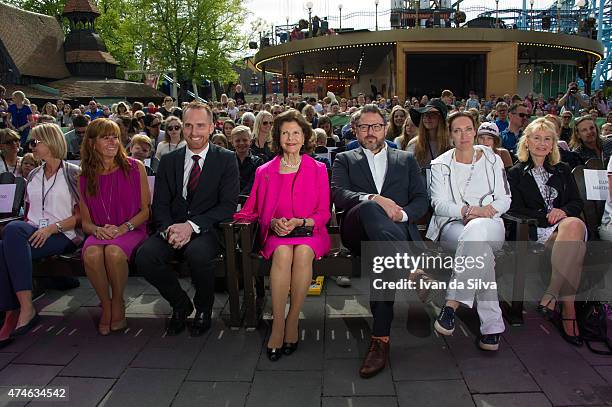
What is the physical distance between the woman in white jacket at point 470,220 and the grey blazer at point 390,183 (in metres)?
0.20

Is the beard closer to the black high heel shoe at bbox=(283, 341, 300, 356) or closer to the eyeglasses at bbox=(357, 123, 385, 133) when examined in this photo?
the eyeglasses at bbox=(357, 123, 385, 133)

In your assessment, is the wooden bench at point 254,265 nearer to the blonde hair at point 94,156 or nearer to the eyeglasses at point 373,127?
the eyeglasses at point 373,127

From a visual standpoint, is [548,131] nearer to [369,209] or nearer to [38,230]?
[369,209]

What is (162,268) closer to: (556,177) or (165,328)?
(165,328)

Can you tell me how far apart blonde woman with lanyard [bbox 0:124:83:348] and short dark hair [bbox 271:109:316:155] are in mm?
1716

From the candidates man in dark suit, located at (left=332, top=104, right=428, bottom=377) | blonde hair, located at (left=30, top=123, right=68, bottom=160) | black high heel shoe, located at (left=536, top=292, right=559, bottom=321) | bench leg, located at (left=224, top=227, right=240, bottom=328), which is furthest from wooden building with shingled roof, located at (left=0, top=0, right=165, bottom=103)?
black high heel shoe, located at (left=536, top=292, right=559, bottom=321)

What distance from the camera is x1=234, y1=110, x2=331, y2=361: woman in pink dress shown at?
3.43 metres

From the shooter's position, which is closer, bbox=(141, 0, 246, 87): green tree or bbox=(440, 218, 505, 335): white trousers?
bbox=(440, 218, 505, 335): white trousers

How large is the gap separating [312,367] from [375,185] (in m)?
1.44

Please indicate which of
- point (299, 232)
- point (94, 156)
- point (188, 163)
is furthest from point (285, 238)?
point (94, 156)

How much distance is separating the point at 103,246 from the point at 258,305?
4.05 ft

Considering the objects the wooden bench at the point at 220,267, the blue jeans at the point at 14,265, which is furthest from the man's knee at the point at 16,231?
the wooden bench at the point at 220,267

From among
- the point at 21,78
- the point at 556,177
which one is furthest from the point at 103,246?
the point at 21,78

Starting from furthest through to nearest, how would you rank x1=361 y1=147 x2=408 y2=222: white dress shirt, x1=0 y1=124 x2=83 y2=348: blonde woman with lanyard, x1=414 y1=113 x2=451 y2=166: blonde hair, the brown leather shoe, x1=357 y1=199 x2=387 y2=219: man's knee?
x1=414 y1=113 x2=451 y2=166: blonde hair, x1=361 y1=147 x2=408 y2=222: white dress shirt, x1=0 y1=124 x2=83 y2=348: blonde woman with lanyard, x1=357 y1=199 x2=387 y2=219: man's knee, the brown leather shoe
